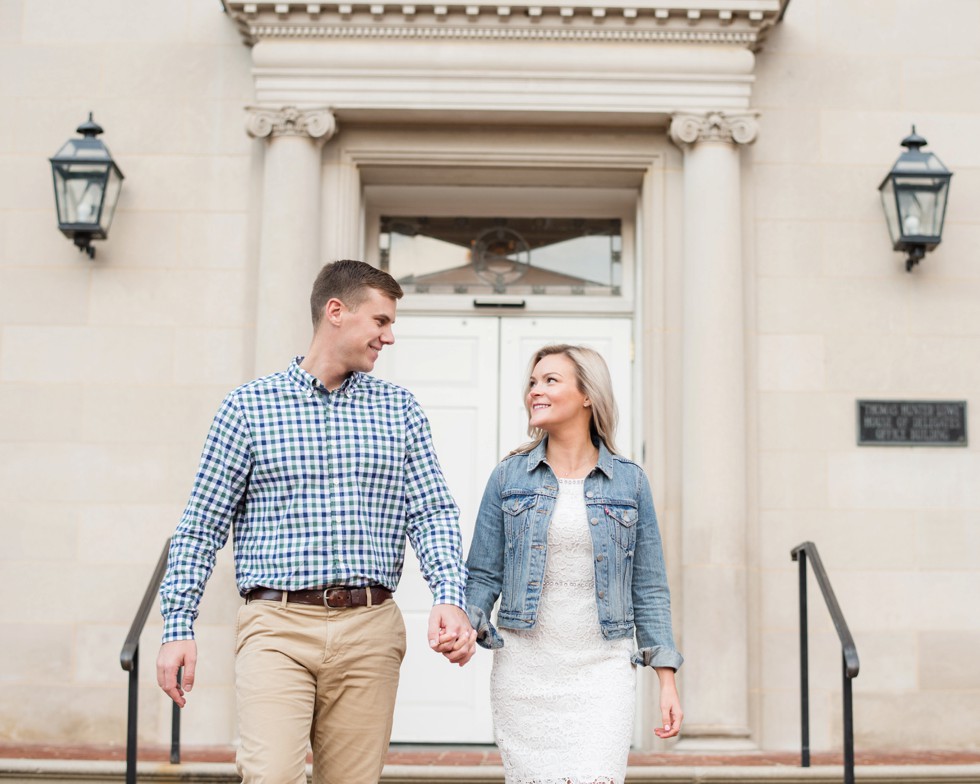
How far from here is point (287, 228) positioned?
255 inches

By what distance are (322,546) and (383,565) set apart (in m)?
0.19

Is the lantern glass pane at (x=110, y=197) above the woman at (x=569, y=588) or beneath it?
above

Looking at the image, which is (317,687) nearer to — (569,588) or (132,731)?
(569,588)

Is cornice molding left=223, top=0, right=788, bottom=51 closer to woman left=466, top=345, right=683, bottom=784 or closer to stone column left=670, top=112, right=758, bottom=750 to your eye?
stone column left=670, top=112, right=758, bottom=750

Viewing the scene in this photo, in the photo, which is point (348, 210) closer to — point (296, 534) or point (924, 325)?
point (924, 325)

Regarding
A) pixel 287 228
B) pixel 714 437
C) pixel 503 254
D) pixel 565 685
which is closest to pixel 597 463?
pixel 565 685

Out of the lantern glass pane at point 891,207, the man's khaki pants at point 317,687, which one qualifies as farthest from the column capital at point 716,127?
the man's khaki pants at point 317,687

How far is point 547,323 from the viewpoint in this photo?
7.20 meters

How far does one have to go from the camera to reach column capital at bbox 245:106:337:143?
21.4 feet

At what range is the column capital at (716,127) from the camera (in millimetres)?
6566

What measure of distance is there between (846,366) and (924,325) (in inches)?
19.4

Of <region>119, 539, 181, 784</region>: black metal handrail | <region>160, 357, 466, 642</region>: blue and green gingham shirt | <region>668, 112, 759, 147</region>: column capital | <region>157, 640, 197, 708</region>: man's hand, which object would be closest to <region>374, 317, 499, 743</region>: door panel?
<region>668, 112, 759, 147</region>: column capital

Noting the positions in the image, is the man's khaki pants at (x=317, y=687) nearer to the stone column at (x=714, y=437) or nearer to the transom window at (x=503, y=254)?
the stone column at (x=714, y=437)

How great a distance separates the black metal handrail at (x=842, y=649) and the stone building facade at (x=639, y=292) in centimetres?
55
